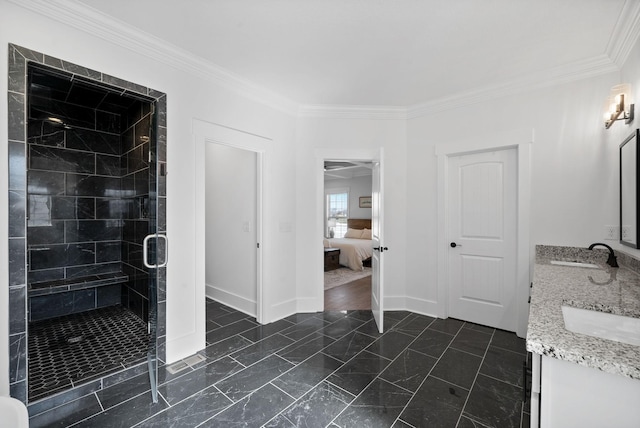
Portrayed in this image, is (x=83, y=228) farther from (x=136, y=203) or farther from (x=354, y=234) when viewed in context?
(x=354, y=234)

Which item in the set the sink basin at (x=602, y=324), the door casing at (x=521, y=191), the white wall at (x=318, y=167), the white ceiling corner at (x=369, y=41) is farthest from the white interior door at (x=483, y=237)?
the sink basin at (x=602, y=324)

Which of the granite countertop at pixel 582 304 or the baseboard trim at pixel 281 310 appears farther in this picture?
the baseboard trim at pixel 281 310

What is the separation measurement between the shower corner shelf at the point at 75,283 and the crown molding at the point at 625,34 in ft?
15.9

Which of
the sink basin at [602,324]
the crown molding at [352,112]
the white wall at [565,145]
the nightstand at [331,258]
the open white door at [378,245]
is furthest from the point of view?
the nightstand at [331,258]

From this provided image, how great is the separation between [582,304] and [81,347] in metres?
3.48

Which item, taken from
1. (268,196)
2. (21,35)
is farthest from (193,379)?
(21,35)

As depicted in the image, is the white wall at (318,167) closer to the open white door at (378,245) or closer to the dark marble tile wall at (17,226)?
the dark marble tile wall at (17,226)

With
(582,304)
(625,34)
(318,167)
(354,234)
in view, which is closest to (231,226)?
(318,167)

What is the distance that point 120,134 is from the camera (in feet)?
11.3

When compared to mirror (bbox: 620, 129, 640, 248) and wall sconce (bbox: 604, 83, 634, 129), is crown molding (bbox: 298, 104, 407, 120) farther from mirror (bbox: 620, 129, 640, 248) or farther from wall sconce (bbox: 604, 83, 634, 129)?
mirror (bbox: 620, 129, 640, 248)

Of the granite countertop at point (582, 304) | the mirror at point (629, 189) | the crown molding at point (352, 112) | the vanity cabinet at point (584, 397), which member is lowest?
the vanity cabinet at point (584, 397)

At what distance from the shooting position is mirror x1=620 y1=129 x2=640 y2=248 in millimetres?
1988

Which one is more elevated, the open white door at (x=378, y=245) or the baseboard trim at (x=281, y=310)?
the open white door at (x=378, y=245)

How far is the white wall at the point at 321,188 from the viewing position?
370 cm
